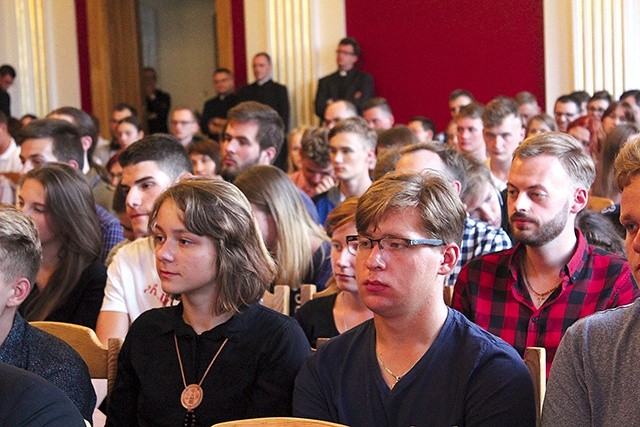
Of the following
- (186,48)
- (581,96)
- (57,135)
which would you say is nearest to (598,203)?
(57,135)

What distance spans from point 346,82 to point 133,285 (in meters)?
6.81

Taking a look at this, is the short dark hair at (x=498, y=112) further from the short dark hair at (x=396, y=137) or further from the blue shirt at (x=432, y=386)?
the blue shirt at (x=432, y=386)

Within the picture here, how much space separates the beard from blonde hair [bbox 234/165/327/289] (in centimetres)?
100

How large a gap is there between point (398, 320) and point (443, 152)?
6.20 ft

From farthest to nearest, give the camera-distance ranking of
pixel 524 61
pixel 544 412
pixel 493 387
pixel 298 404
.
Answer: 1. pixel 524 61
2. pixel 298 404
3. pixel 493 387
4. pixel 544 412

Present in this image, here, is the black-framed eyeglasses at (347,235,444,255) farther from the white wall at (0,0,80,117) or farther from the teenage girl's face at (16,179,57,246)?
the white wall at (0,0,80,117)

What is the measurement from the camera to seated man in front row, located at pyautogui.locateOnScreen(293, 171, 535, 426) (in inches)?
92.0

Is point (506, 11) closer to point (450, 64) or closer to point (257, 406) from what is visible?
point (450, 64)

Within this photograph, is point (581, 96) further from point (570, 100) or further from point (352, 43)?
point (352, 43)

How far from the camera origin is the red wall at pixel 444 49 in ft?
31.2

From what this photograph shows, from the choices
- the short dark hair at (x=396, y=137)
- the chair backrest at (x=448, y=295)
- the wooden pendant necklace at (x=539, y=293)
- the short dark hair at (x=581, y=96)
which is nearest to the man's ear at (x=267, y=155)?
the short dark hair at (x=396, y=137)

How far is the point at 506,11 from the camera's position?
377 inches

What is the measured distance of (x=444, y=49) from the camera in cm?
1008

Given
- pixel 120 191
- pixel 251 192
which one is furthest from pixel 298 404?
pixel 120 191
